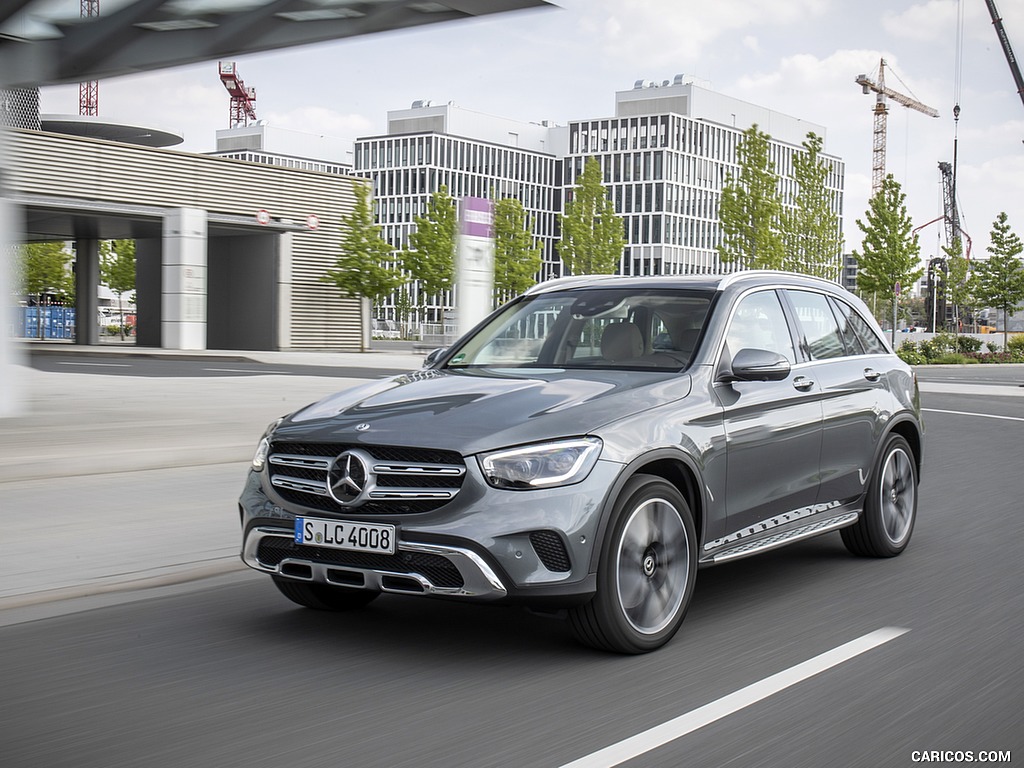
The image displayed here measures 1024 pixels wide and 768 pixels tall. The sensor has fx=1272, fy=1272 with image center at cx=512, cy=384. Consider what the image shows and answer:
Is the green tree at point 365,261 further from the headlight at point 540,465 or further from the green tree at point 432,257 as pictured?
the headlight at point 540,465

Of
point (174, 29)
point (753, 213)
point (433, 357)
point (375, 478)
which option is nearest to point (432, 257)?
point (753, 213)

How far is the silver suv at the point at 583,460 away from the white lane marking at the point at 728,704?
59cm

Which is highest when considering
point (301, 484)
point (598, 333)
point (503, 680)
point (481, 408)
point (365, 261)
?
point (365, 261)

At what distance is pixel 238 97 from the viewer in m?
163

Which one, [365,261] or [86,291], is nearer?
[365,261]

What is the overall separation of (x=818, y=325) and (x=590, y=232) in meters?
60.4

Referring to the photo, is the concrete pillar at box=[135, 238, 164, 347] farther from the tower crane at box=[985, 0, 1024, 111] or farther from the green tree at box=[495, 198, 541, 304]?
the tower crane at box=[985, 0, 1024, 111]

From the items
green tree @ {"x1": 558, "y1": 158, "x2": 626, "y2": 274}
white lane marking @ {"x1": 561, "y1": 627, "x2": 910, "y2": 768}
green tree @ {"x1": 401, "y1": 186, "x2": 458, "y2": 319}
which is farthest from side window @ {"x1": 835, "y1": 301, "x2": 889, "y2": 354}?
green tree @ {"x1": 558, "y1": 158, "x2": 626, "y2": 274}

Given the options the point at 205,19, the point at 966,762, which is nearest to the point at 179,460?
the point at 205,19

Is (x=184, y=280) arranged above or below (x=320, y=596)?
above

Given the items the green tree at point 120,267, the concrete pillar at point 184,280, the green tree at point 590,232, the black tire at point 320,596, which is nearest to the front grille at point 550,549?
the black tire at point 320,596

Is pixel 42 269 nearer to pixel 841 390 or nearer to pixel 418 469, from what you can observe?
pixel 841 390

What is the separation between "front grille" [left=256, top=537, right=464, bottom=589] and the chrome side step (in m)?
1.37

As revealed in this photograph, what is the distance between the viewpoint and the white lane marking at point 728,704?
385cm
